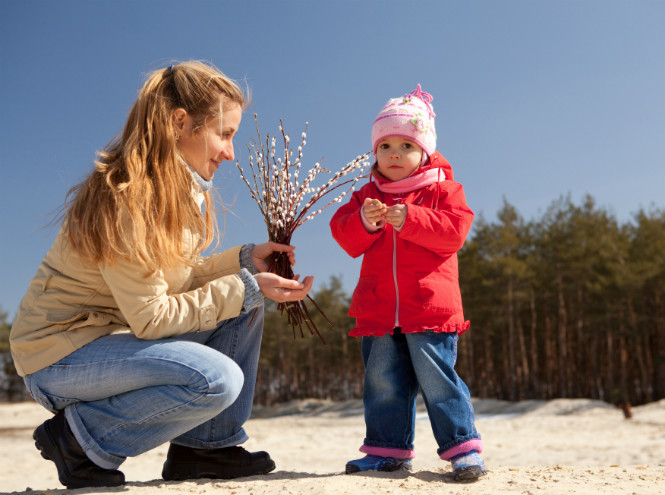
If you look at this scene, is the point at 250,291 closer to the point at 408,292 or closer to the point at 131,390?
the point at 131,390

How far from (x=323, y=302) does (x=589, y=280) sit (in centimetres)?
1437

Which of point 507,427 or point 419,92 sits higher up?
point 419,92

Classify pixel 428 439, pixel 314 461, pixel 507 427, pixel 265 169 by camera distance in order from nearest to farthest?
pixel 265 169 → pixel 314 461 → pixel 428 439 → pixel 507 427

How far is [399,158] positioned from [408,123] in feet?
0.61

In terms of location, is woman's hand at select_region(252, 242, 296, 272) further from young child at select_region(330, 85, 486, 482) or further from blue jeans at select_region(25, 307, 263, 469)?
blue jeans at select_region(25, 307, 263, 469)

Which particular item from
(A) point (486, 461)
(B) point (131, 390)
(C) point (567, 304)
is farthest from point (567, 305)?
(B) point (131, 390)

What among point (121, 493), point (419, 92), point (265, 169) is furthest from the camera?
point (419, 92)

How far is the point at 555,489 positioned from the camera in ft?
8.22

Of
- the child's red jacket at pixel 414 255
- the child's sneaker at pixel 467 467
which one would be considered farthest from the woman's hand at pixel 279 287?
the child's sneaker at pixel 467 467

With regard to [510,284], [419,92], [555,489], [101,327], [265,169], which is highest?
[510,284]

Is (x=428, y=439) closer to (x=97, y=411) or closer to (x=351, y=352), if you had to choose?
(x=97, y=411)

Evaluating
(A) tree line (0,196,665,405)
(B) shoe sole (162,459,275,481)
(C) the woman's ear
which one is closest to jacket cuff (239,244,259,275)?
(C) the woman's ear

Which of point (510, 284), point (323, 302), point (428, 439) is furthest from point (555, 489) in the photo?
point (323, 302)

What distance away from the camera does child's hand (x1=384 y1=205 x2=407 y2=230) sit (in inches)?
109
